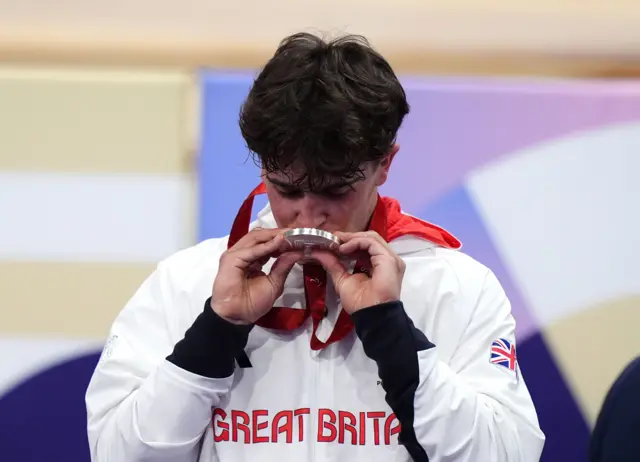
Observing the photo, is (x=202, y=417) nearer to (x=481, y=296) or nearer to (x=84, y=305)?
(x=481, y=296)

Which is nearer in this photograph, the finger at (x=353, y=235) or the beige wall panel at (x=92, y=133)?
the finger at (x=353, y=235)

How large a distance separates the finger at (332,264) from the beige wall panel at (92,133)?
0.57 m

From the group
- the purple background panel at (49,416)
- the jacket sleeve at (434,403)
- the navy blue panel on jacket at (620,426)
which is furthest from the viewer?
the purple background panel at (49,416)

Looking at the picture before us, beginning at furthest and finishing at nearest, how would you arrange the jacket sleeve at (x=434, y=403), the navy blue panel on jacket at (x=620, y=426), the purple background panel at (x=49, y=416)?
the purple background panel at (x=49, y=416), the navy blue panel on jacket at (x=620, y=426), the jacket sleeve at (x=434, y=403)

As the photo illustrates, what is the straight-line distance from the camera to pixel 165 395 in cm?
80

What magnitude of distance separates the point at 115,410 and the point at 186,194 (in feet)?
1.80

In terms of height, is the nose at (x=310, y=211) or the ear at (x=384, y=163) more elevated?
the ear at (x=384, y=163)

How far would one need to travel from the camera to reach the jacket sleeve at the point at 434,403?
0.78 metres

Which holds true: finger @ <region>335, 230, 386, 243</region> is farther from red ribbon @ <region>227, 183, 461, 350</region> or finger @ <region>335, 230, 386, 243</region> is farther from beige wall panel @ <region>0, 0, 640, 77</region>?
beige wall panel @ <region>0, 0, 640, 77</region>

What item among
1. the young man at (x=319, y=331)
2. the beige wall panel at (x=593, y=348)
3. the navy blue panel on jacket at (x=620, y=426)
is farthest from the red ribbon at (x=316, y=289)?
the beige wall panel at (x=593, y=348)

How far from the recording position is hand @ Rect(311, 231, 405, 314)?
0.80 meters

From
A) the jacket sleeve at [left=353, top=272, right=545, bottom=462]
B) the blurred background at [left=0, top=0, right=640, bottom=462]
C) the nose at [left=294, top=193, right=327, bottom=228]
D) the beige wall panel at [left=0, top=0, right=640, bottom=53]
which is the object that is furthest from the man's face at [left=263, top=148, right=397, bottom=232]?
the beige wall panel at [left=0, top=0, right=640, bottom=53]

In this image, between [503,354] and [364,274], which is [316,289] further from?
[503,354]

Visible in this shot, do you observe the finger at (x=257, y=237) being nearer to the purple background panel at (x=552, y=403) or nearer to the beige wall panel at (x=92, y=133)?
the beige wall panel at (x=92, y=133)
